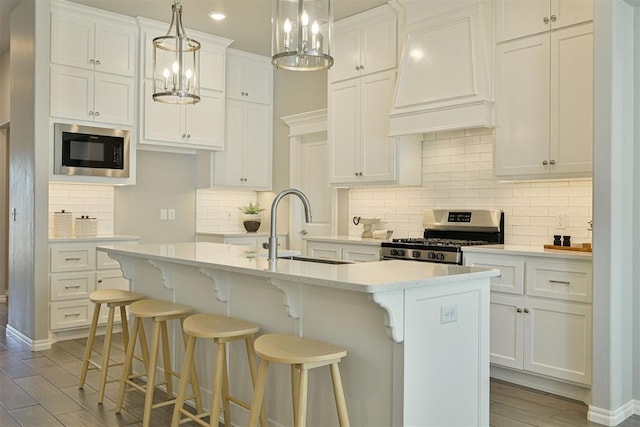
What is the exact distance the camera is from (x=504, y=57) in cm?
408

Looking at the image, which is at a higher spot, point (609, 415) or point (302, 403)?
point (302, 403)

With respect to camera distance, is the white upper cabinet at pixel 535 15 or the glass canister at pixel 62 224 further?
the glass canister at pixel 62 224

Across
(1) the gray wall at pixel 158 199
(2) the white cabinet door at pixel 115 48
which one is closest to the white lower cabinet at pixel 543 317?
(1) the gray wall at pixel 158 199

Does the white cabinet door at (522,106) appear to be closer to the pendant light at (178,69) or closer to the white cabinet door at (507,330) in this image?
the white cabinet door at (507,330)

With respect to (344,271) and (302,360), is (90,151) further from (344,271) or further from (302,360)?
(302,360)

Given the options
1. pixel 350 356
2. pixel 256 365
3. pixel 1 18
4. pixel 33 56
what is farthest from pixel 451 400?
Answer: pixel 1 18

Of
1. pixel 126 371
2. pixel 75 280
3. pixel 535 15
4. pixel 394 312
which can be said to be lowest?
pixel 126 371

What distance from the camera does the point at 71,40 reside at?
16.3 feet

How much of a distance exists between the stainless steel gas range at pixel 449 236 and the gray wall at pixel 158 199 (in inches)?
107

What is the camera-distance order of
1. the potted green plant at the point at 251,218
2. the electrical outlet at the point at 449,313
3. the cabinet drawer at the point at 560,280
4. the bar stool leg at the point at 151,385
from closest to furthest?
the electrical outlet at the point at 449,313, the bar stool leg at the point at 151,385, the cabinet drawer at the point at 560,280, the potted green plant at the point at 251,218

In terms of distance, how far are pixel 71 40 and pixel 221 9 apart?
1.36 m

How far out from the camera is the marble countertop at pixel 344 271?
6.99 ft

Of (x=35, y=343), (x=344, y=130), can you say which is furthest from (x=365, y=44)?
(x=35, y=343)

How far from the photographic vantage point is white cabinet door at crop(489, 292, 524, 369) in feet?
12.3
